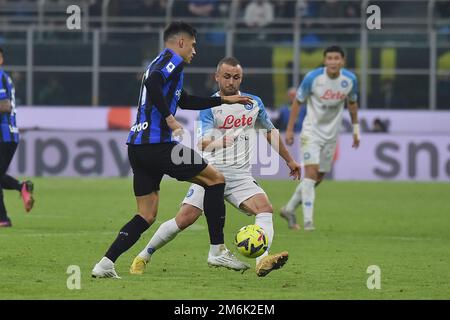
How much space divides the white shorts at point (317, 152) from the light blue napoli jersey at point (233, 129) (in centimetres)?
451

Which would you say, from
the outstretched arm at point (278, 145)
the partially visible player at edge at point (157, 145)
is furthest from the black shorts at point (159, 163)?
the outstretched arm at point (278, 145)

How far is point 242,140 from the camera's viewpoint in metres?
10.4

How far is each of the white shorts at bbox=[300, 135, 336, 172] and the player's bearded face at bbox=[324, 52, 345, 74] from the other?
92 centimetres

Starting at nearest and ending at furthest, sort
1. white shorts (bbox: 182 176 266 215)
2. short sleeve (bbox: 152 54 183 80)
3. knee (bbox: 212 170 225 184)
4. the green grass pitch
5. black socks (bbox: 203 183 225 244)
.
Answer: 1. the green grass pitch
2. short sleeve (bbox: 152 54 183 80)
3. knee (bbox: 212 170 225 184)
4. black socks (bbox: 203 183 225 244)
5. white shorts (bbox: 182 176 266 215)

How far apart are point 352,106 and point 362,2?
551 inches

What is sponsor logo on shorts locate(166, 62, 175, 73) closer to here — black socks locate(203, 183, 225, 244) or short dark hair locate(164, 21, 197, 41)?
short dark hair locate(164, 21, 197, 41)

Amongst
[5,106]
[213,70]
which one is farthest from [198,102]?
[213,70]

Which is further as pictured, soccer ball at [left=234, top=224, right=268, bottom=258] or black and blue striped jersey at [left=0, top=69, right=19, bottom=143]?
black and blue striped jersey at [left=0, top=69, right=19, bottom=143]

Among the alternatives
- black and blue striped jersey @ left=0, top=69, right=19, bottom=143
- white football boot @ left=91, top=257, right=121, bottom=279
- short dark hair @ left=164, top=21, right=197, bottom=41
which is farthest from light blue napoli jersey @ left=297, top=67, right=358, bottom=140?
white football boot @ left=91, top=257, right=121, bottom=279

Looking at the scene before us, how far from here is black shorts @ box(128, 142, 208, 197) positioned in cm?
912

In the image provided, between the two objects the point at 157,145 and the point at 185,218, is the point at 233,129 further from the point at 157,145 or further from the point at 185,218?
the point at 157,145

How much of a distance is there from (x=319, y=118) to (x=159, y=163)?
6239 millimetres

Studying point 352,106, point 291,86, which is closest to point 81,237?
point 352,106
